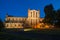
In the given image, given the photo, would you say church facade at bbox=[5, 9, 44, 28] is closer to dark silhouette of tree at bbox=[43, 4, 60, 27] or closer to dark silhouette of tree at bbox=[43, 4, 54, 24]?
dark silhouette of tree at bbox=[43, 4, 54, 24]

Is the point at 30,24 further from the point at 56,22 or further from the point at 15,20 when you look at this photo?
the point at 56,22

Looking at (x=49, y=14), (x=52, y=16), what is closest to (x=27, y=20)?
(x=49, y=14)

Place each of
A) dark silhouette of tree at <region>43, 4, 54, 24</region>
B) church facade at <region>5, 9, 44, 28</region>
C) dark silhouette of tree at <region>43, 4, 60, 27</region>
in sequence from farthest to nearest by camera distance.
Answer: church facade at <region>5, 9, 44, 28</region>
dark silhouette of tree at <region>43, 4, 54, 24</region>
dark silhouette of tree at <region>43, 4, 60, 27</region>

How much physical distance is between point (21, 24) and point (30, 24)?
9.55 m

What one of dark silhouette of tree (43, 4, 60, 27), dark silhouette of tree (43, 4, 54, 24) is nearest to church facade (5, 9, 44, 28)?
dark silhouette of tree (43, 4, 54, 24)

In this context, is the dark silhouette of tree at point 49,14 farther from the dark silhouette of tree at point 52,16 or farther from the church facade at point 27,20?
the church facade at point 27,20

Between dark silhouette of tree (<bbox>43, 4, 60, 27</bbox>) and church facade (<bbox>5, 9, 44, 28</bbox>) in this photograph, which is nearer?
dark silhouette of tree (<bbox>43, 4, 60, 27</bbox>)

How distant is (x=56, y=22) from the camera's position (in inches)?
3396

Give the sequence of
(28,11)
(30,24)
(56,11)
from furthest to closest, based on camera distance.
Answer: (28,11) → (30,24) → (56,11)


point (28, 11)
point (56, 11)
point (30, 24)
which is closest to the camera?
point (56, 11)

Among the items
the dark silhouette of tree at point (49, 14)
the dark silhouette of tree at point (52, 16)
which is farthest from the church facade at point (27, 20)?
the dark silhouette of tree at point (52, 16)

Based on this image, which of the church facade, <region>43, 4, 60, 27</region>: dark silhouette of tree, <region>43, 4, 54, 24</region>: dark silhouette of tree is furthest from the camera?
the church facade

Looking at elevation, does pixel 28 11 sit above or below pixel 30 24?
above

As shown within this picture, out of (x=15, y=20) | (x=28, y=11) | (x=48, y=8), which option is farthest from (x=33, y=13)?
(x=48, y=8)
